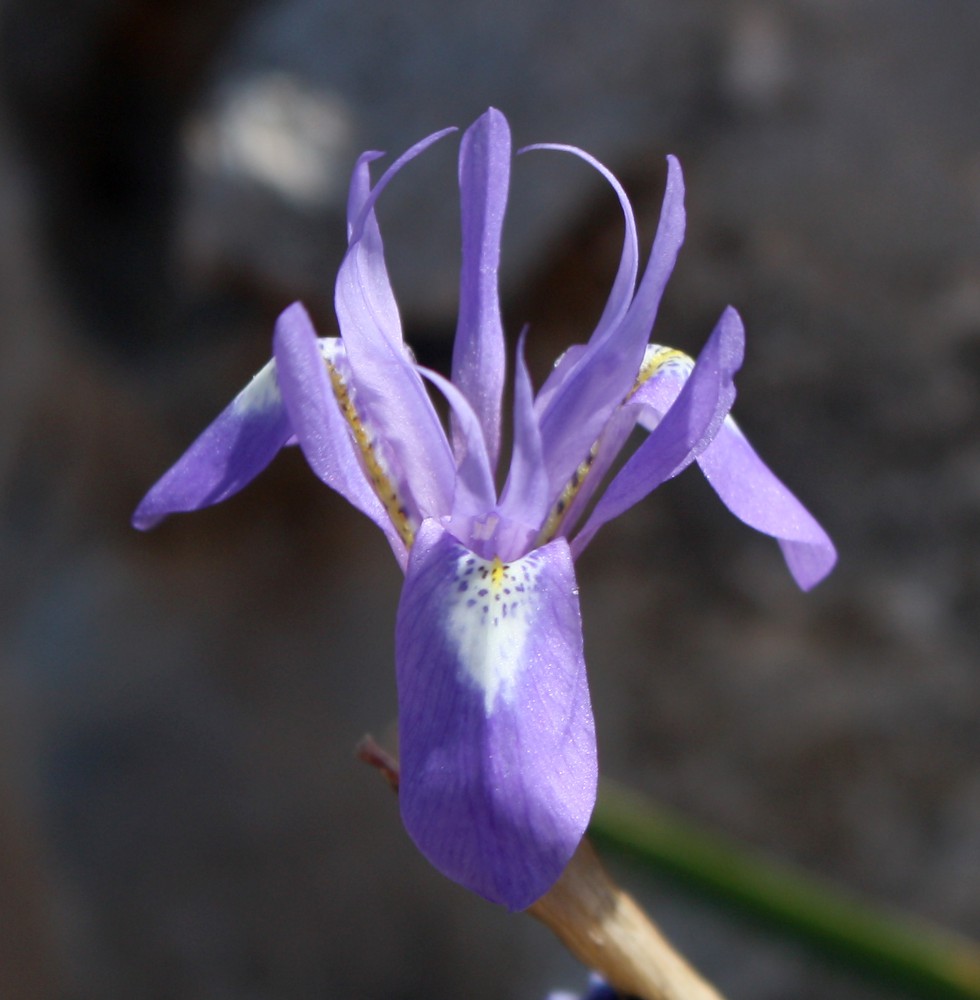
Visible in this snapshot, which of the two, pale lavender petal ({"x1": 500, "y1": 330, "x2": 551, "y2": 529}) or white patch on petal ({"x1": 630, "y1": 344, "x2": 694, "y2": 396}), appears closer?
pale lavender petal ({"x1": 500, "y1": 330, "x2": 551, "y2": 529})

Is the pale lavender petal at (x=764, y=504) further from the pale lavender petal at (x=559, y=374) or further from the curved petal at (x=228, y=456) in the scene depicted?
the curved petal at (x=228, y=456)

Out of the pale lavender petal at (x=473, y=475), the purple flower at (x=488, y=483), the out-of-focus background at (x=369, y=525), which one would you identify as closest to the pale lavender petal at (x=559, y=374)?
the purple flower at (x=488, y=483)

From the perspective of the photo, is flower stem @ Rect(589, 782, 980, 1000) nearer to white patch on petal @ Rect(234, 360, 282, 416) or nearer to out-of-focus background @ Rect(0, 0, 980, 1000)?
white patch on petal @ Rect(234, 360, 282, 416)

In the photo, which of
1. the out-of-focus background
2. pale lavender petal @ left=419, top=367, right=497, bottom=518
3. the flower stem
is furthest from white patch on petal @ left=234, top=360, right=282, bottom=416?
the out-of-focus background

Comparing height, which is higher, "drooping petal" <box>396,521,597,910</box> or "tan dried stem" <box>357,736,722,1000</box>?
"drooping petal" <box>396,521,597,910</box>

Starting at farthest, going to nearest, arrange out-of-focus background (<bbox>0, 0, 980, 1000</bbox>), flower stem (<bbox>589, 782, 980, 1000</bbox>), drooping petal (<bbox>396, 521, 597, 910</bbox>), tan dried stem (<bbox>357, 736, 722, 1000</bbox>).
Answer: out-of-focus background (<bbox>0, 0, 980, 1000</bbox>), flower stem (<bbox>589, 782, 980, 1000</bbox>), tan dried stem (<bbox>357, 736, 722, 1000</bbox>), drooping petal (<bbox>396, 521, 597, 910</bbox>)

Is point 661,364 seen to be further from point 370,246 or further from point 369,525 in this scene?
point 369,525

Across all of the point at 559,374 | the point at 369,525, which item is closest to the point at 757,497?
the point at 559,374
